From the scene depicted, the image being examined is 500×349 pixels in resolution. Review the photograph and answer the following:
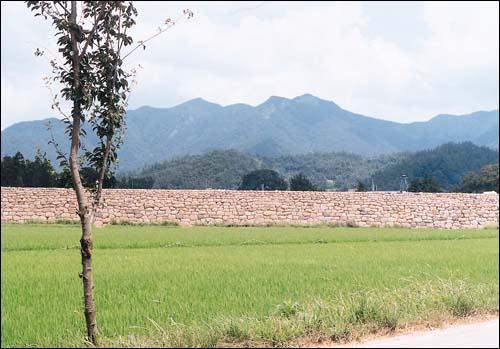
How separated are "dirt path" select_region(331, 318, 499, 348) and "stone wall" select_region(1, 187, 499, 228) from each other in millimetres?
19529

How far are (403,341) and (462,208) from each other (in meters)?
24.4

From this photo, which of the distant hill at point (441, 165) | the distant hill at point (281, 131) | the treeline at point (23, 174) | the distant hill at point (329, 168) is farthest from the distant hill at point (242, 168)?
the distant hill at point (281, 131)

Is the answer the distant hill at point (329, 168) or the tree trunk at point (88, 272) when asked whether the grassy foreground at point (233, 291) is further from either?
the distant hill at point (329, 168)

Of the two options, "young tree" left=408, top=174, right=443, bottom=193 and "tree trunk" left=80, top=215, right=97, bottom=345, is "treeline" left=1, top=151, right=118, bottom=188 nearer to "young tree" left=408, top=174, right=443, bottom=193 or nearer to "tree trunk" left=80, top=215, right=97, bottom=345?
Result: "young tree" left=408, top=174, right=443, bottom=193

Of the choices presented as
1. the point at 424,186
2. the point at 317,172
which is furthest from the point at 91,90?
the point at 317,172

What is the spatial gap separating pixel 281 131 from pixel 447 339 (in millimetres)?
84178

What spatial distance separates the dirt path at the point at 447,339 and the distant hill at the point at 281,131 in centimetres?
5484

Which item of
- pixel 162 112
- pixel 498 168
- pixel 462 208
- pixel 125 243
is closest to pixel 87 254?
pixel 125 243

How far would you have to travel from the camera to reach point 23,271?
32.5 ft

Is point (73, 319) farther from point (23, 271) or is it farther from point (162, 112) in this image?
point (162, 112)

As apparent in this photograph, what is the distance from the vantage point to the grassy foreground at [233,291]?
18.2 feet

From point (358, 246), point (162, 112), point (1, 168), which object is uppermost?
point (162, 112)

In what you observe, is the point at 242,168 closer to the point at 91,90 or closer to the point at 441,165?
the point at 441,165

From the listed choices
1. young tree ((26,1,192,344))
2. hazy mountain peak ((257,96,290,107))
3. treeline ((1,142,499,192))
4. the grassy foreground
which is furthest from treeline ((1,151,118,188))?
hazy mountain peak ((257,96,290,107))
